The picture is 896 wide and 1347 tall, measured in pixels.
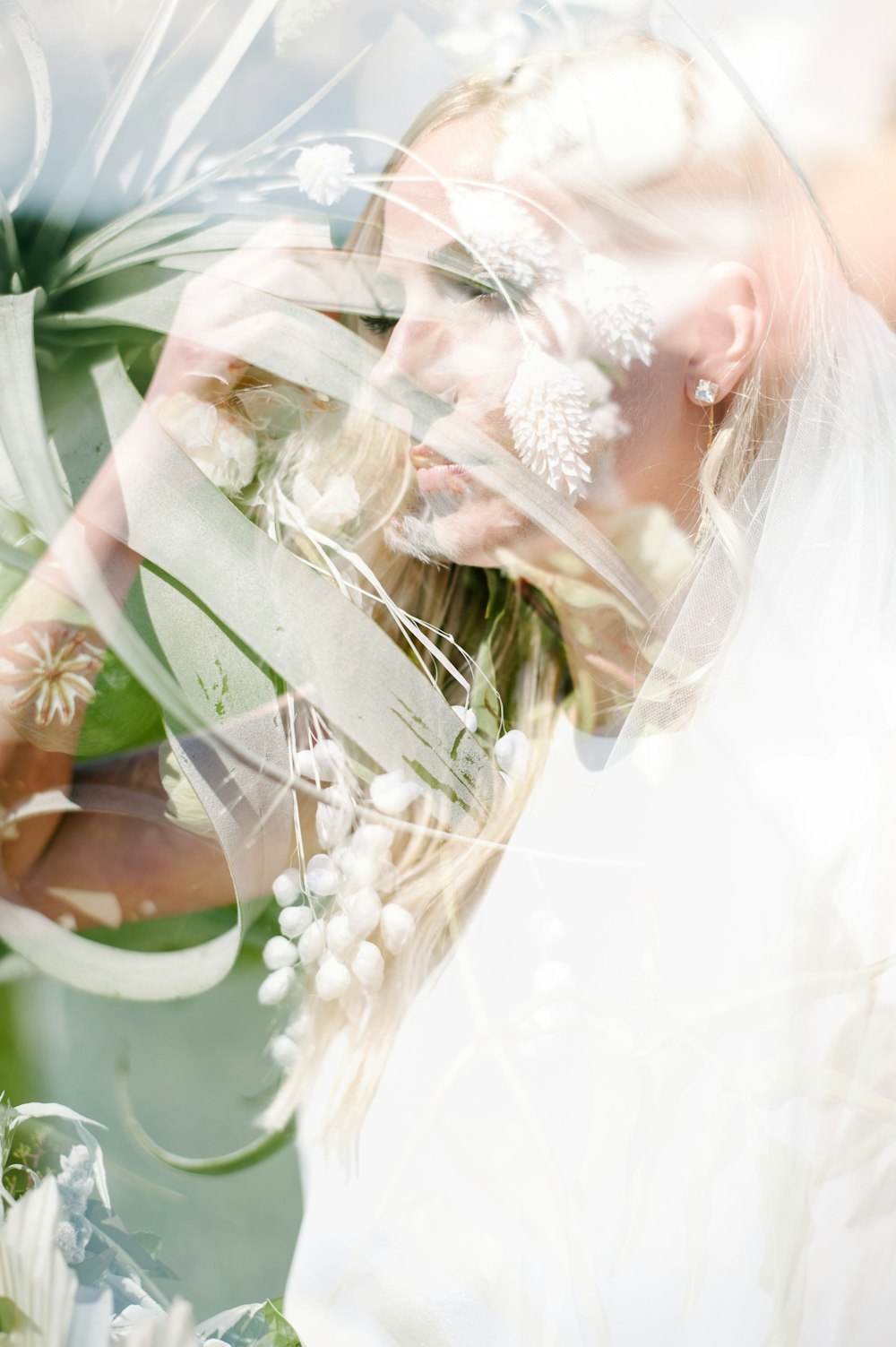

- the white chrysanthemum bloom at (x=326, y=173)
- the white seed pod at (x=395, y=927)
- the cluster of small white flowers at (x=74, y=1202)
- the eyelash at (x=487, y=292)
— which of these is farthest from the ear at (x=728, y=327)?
the cluster of small white flowers at (x=74, y=1202)

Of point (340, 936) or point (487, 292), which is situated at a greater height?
point (487, 292)

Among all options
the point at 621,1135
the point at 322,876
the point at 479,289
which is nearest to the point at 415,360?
the point at 479,289

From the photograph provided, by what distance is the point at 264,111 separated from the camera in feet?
1.65

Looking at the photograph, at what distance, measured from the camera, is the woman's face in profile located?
47 cm

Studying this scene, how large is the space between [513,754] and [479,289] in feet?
0.84

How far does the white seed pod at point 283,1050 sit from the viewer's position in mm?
496

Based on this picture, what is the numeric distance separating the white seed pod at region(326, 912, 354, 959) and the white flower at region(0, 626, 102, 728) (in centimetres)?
19

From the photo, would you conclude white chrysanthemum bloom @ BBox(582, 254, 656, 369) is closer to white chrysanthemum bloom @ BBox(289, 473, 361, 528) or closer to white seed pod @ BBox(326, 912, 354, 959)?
white chrysanthemum bloom @ BBox(289, 473, 361, 528)

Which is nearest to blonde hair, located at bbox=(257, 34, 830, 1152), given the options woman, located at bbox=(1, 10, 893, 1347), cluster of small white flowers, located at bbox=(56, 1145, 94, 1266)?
woman, located at bbox=(1, 10, 893, 1347)

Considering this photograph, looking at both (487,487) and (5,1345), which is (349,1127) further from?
(487,487)

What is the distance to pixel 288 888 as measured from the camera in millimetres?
504

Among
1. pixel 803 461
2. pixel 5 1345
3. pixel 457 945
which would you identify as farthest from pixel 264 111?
pixel 5 1345

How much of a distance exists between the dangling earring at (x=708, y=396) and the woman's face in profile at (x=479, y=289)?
38mm

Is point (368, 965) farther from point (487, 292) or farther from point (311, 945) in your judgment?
point (487, 292)
